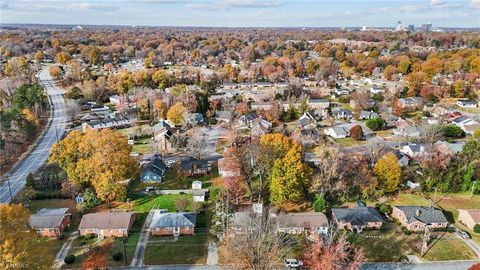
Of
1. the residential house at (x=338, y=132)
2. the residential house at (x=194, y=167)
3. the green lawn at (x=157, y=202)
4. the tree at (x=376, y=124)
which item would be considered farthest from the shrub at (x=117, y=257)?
the tree at (x=376, y=124)

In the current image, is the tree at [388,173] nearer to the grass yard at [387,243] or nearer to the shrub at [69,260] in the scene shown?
the grass yard at [387,243]

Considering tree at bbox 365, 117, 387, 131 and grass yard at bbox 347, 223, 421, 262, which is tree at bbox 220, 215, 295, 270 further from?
tree at bbox 365, 117, 387, 131

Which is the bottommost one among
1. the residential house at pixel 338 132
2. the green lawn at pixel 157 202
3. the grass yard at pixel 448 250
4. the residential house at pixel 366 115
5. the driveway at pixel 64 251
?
the driveway at pixel 64 251

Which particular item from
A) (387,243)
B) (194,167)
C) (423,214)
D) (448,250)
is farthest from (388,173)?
(194,167)

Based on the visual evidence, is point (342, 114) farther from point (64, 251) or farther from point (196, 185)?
point (64, 251)

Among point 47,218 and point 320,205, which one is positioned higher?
point 320,205

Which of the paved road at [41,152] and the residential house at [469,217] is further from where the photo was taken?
the paved road at [41,152]

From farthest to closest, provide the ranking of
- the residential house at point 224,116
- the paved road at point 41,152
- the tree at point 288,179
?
the residential house at point 224,116 < the paved road at point 41,152 < the tree at point 288,179
